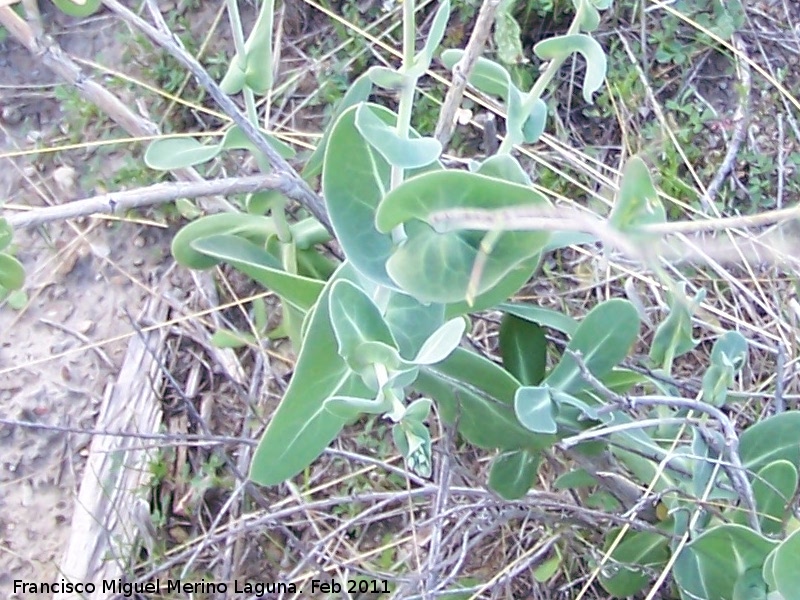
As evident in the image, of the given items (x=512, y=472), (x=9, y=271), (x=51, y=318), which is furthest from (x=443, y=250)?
(x=51, y=318)

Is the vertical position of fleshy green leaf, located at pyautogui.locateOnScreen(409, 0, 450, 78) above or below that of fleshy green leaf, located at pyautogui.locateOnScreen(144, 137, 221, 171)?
above

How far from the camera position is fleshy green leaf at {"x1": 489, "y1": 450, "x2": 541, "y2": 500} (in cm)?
121

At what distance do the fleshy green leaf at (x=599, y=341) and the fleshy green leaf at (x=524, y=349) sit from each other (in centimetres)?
8

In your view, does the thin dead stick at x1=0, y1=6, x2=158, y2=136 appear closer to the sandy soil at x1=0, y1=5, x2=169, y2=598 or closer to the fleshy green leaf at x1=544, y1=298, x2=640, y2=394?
the sandy soil at x1=0, y1=5, x2=169, y2=598

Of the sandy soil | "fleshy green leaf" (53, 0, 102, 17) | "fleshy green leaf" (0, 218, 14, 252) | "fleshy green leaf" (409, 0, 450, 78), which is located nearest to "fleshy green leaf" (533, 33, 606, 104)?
"fleshy green leaf" (409, 0, 450, 78)

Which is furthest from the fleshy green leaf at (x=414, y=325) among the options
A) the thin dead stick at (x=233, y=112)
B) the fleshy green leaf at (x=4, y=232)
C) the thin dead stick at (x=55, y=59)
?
the thin dead stick at (x=55, y=59)

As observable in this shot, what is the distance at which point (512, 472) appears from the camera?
1.22 m

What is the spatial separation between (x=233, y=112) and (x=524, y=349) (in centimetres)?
52

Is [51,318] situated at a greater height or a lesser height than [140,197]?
lesser

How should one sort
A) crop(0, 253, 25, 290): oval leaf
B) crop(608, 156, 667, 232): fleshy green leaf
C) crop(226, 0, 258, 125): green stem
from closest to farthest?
crop(608, 156, 667, 232): fleshy green leaf < crop(226, 0, 258, 125): green stem < crop(0, 253, 25, 290): oval leaf

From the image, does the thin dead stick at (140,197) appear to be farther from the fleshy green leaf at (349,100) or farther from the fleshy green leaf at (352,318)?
the fleshy green leaf at (352,318)

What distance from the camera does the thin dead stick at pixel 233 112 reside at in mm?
1007

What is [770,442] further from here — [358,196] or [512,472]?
[358,196]

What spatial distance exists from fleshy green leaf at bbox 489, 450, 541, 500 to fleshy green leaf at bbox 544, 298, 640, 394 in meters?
0.14
